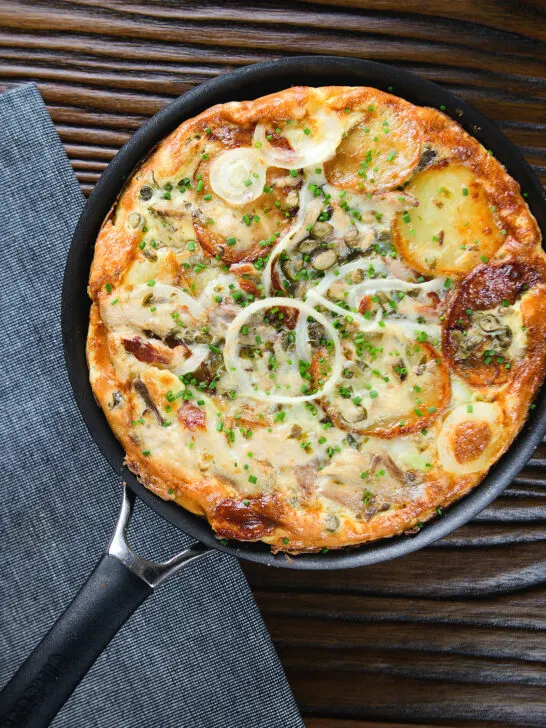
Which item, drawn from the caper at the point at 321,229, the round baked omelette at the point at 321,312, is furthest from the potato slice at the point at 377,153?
the caper at the point at 321,229

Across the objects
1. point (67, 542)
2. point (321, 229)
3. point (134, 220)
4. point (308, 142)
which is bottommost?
point (67, 542)

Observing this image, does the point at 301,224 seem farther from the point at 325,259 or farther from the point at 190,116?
the point at 190,116

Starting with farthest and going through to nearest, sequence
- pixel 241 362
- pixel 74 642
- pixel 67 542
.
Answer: pixel 67 542 → pixel 241 362 → pixel 74 642

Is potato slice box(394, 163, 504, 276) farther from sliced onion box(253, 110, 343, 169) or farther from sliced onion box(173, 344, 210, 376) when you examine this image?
sliced onion box(173, 344, 210, 376)

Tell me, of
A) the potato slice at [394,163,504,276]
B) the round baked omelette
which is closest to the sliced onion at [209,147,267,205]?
the round baked omelette

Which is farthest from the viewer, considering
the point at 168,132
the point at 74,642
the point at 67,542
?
the point at 67,542

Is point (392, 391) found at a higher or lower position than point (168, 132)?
lower

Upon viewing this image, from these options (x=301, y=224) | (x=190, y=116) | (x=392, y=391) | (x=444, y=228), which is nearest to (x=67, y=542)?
(x=392, y=391)
